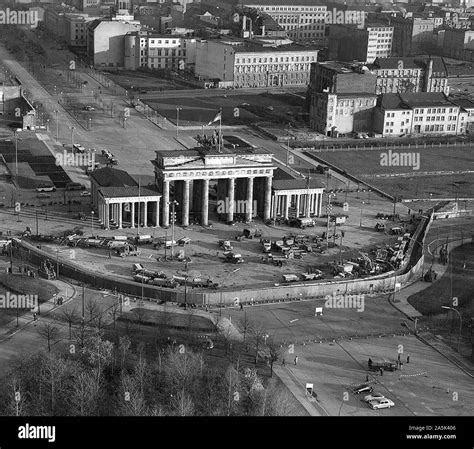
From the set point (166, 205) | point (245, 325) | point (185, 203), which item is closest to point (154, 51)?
point (166, 205)

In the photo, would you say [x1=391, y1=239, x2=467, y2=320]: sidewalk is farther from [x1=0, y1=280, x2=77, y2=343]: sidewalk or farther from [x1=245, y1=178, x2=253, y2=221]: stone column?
[x1=0, y1=280, x2=77, y2=343]: sidewalk

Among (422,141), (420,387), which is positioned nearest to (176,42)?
(422,141)

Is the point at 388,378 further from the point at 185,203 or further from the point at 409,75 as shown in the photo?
the point at 409,75

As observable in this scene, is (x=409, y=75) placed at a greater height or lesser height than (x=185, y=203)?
greater

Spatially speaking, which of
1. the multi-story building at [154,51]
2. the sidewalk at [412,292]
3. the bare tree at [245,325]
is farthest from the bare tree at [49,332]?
the multi-story building at [154,51]

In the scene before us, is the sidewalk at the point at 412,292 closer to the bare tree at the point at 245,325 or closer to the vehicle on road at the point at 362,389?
the bare tree at the point at 245,325

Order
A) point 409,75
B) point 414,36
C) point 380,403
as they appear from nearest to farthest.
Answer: point 380,403 → point 409,75 → point 414,36
